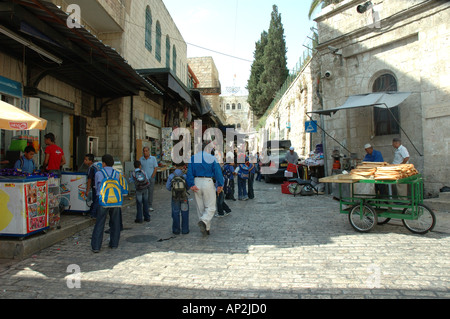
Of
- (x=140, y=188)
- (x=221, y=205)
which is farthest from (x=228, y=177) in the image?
(x=140, y=188)

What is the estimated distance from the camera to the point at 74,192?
7.13 metres

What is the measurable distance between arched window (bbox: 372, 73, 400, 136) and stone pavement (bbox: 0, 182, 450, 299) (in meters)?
5.03

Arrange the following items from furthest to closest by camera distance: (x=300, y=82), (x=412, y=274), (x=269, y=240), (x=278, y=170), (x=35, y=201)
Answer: (x=300, y=82) → (x=278, y=170) → (x=269, y=240) → (x=35, y=201) → (x=412, y=274)

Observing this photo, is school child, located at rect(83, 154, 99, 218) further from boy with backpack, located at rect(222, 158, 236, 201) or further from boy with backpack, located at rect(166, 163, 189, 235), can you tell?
boy with backpack, located at rect(222, 158, 236, 201)

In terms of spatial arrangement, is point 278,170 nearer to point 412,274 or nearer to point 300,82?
point 300,82

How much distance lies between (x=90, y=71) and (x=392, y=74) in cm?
997

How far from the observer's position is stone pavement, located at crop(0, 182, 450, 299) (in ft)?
11.3

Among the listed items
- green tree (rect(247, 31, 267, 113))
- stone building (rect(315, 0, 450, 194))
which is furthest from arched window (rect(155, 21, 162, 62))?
green tree (rect(247, 31, 267, 113))

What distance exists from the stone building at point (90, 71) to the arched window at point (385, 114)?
305 inches

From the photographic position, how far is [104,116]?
11.5 m

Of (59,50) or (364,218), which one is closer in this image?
(364,218)

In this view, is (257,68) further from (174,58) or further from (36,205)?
(36,205)
